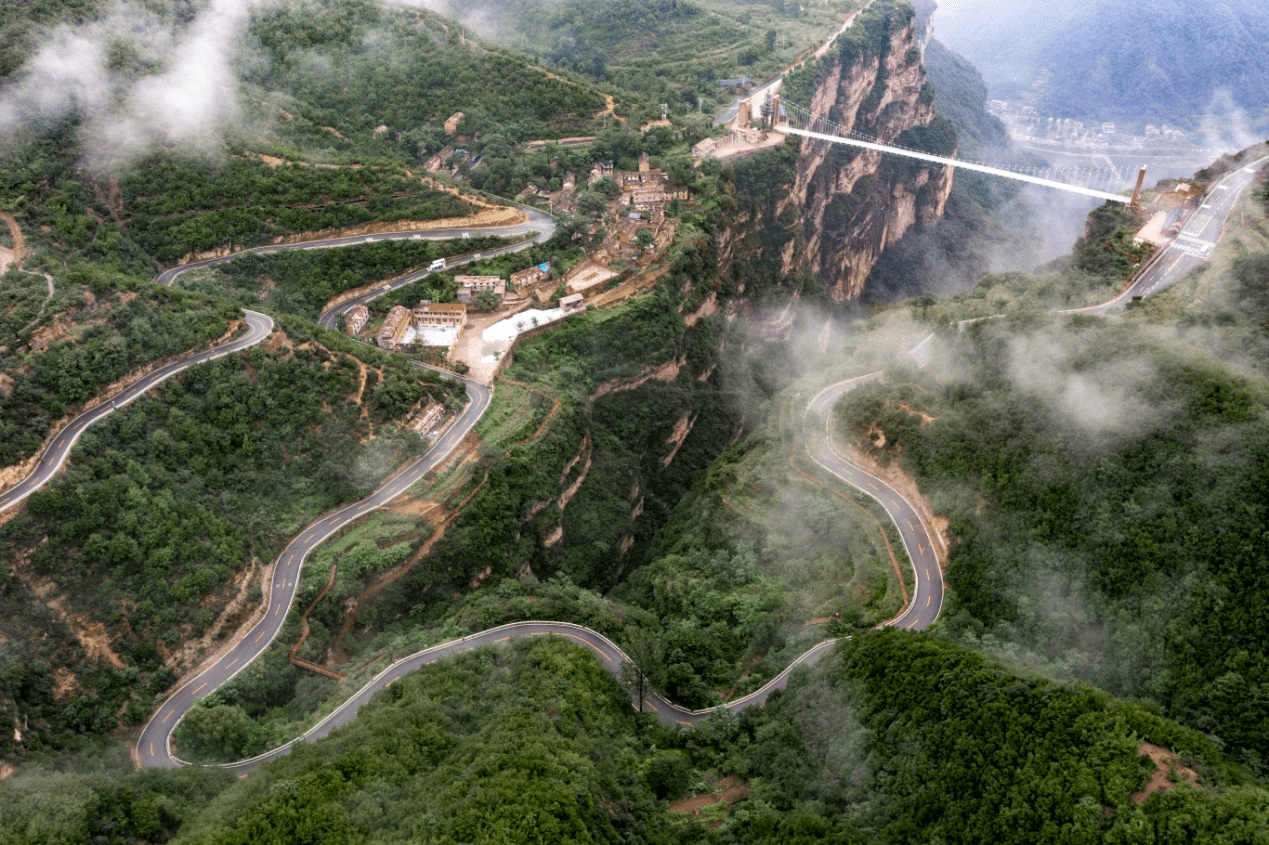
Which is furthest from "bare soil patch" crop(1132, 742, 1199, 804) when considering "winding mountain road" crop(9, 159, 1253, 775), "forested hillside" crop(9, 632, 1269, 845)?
"winding mountain road" crop(9, 159, 1253, 775)

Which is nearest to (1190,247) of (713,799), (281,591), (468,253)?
(713,799)

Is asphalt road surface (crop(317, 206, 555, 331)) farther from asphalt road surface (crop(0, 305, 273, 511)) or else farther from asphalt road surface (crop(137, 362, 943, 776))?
asphalt road surface (crop(137, 362, 943, 776))

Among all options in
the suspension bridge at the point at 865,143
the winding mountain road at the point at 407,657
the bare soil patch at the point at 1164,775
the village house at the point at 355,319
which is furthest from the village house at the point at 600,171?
the bare soil patch at the point at 1164,775

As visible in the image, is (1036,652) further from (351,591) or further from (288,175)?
(288,175)

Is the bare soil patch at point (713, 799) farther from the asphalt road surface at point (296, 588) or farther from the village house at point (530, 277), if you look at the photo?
the village house at point (530, 277)

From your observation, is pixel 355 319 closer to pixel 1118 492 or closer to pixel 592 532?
pixel 592 532

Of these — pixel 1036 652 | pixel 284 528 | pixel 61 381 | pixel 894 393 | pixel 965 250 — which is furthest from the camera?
pixel 965 250

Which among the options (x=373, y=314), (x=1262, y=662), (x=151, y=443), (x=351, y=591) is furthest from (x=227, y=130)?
(x=1262, y=662)
